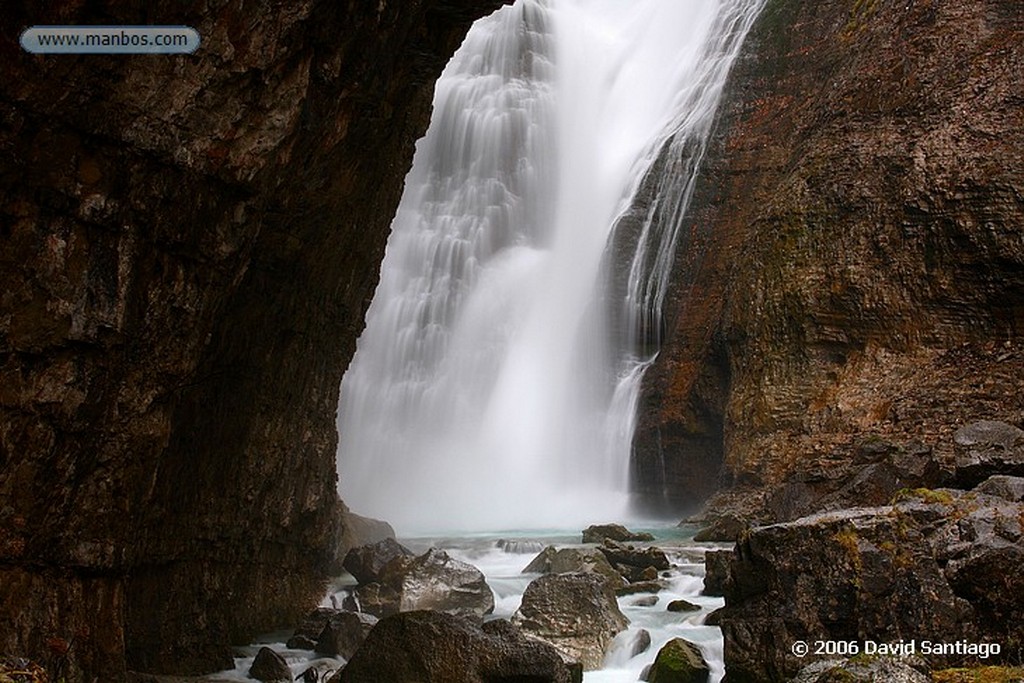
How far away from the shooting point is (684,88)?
3838cm

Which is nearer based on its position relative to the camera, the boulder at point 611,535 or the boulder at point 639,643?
the boulder at point 639,643

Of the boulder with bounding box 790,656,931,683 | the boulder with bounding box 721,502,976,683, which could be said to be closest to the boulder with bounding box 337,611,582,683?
the boulder with bounding box 721,502,976,683

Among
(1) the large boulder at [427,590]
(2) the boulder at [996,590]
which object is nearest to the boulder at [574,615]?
(1) the large boulder at [427,590]

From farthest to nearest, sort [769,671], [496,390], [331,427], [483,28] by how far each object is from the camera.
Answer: [483,28], [496,390], [331,427], [769,671]

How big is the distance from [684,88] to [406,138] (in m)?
26.3

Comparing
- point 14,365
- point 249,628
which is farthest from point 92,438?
point 249,628

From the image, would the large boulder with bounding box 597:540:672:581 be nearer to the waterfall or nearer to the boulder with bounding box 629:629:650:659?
the boulder with bounding box 629:629:650:659

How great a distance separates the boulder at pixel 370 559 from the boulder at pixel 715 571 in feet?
17.7

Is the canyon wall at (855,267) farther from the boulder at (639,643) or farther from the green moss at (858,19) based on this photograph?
the boulder at (639,643)

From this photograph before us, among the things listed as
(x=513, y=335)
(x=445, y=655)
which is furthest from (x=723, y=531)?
(x=513, y=335)

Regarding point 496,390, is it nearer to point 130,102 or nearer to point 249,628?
point 249,628

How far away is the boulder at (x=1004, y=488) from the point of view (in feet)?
36.4

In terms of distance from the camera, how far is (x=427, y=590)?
606 inches

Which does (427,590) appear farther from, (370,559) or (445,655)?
(445,655)
